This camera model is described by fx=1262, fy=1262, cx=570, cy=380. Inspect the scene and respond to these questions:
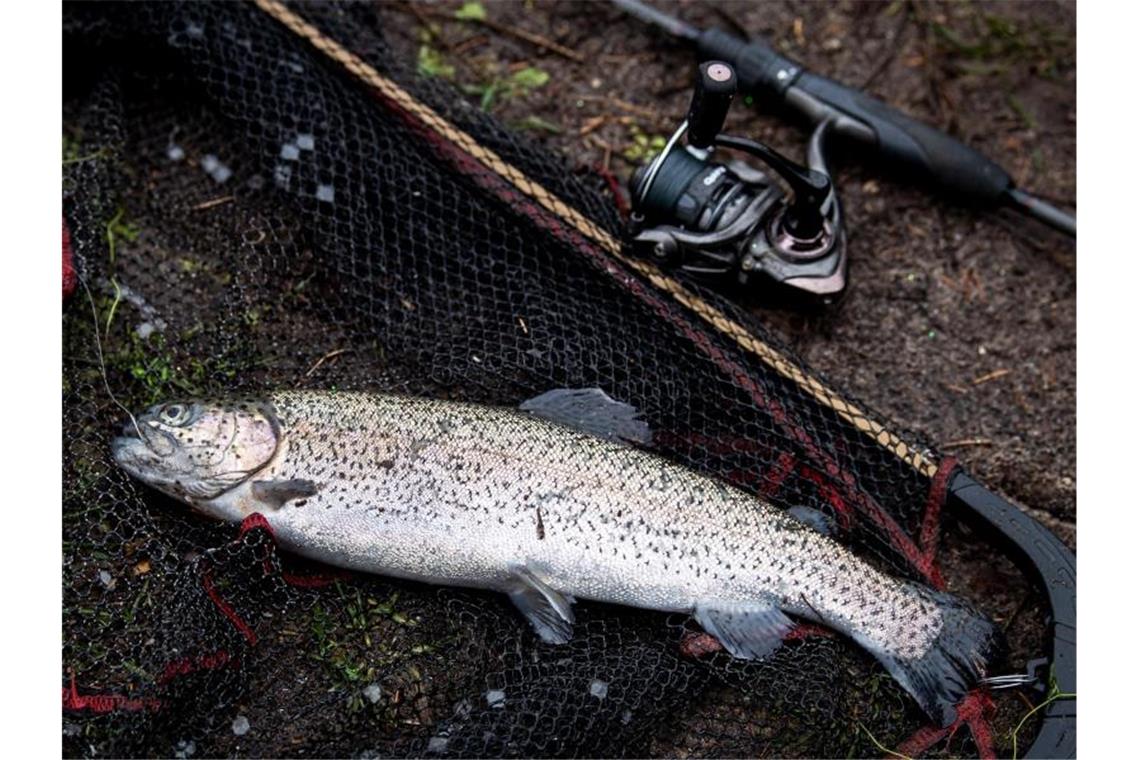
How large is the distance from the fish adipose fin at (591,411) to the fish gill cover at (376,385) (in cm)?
13

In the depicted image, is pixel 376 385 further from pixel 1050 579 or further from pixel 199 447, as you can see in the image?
pixel 1050 579

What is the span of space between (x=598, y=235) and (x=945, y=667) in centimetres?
164

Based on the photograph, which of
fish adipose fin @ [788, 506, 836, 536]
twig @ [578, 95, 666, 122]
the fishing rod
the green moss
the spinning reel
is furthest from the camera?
twig @ [578, 95, 666, 122]

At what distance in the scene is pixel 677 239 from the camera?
3.91 meters

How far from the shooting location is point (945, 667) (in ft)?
11.2

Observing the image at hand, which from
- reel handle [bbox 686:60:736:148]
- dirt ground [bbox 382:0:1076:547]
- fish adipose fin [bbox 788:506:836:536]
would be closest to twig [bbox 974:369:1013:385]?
dirt ground [bbox 382:0:1076:547]

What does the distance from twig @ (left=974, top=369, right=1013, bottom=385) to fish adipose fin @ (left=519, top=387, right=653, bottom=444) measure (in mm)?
1416

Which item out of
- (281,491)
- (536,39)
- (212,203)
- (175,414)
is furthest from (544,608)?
(536,39)

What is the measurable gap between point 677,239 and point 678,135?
0.32 m

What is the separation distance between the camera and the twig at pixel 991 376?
4340 mm

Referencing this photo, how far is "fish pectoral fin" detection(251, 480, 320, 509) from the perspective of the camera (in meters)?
3.41

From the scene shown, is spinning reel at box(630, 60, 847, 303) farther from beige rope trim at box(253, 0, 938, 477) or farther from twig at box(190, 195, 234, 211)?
twig at box(190, 195, 234, 211)

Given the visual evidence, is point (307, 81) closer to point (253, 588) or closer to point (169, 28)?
point (169, 28)

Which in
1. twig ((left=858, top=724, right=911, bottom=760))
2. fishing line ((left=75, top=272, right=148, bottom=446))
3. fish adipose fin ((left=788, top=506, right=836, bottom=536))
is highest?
fish adipose fin ((left=788, top=506, right=836, bottom=536))
